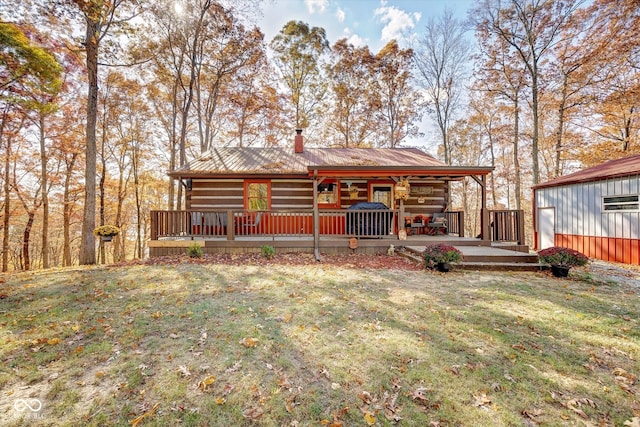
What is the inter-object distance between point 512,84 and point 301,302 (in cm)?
1745

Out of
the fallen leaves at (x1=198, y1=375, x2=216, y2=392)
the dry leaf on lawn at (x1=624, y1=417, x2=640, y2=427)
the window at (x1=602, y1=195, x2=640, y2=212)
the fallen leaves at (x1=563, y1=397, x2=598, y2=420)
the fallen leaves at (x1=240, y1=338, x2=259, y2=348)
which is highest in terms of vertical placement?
the window at (x1=602, y1=195, x2=640, y2=212)

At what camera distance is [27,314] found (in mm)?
3975

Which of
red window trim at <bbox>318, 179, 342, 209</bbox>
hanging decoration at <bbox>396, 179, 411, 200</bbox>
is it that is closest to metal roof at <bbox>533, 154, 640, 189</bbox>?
hanging decoration at <bbox>396, 179, 411, 200</bbox>

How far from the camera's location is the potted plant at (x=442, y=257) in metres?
6.61

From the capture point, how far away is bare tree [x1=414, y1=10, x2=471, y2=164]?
16.8 m

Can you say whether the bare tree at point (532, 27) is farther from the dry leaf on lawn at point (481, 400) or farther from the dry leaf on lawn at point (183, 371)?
the dry leaf on lawn at point (183, 371)

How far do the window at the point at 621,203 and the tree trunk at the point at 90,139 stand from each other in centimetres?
1720

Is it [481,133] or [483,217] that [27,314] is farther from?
[481,133]

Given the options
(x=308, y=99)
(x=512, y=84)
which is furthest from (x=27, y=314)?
(x=512, y=84)

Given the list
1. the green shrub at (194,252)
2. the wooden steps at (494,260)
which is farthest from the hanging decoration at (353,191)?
the green shrub at (194,252)

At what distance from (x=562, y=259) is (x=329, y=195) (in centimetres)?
773

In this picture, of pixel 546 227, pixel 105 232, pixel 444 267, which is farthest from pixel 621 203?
pixel 105 232

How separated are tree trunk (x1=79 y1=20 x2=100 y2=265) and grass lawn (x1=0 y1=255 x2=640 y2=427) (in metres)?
3.74

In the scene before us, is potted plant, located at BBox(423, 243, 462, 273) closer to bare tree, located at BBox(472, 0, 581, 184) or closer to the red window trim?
the red window trim
